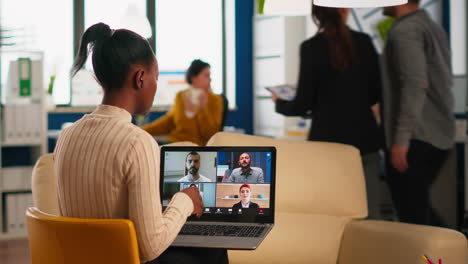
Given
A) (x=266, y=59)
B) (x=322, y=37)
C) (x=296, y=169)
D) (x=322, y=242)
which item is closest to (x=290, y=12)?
(x=322, y=37)

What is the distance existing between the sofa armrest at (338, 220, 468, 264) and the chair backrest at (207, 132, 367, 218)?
192 millimetres

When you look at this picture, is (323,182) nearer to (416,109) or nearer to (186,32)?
(416,109)

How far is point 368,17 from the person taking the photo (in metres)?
6.54

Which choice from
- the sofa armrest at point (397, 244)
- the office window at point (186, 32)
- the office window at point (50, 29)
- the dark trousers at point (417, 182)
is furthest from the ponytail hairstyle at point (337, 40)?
the office window at point (186, 32)

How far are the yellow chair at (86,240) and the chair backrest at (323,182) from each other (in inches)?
54.2

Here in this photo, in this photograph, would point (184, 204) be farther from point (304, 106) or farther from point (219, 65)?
point (219, 65)

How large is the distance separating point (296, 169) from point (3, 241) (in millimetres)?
3369

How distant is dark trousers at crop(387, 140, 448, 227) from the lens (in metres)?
2.88

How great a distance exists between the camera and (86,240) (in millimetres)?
1479

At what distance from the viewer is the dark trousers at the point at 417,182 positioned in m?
2.88

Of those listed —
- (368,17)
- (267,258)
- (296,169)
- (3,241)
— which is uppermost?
(368,17)

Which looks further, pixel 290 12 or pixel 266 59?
pixel 266 59

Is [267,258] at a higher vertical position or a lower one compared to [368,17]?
lower

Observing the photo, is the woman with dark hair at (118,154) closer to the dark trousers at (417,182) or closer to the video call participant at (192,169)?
the video call participant at (192,169)
